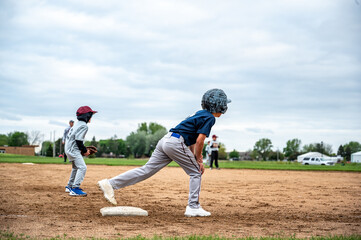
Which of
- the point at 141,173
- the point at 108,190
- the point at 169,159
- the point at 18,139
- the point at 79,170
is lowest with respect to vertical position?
the point at 108,190

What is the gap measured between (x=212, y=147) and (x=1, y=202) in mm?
15053

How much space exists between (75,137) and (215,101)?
→ 12.3 feet

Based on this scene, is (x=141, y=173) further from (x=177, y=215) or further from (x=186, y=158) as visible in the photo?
(x=177, y=215)

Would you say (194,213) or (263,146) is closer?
(194,213)

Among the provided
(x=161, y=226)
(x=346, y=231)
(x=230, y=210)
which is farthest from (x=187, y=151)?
(x=346, y=231)

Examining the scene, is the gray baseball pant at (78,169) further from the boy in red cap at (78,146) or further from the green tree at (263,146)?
the green tree at (263,146)

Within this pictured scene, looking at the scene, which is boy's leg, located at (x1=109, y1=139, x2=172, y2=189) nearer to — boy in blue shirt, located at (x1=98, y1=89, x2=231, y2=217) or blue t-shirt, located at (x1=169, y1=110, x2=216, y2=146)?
boy in blue shirt, located at (x1=98, y1=89, x2=231, y2=217)

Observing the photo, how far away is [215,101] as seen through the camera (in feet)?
18.1

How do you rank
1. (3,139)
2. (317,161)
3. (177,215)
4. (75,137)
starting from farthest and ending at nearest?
(3,139), (317,161), (75,137), (177,215)

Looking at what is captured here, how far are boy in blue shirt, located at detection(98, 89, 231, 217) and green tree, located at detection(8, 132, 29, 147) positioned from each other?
389ft

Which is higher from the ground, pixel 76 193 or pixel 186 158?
pixel 186 158

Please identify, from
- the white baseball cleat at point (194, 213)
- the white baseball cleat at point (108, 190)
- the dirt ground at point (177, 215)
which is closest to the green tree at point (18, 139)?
the dirt ground at point (177, 215)

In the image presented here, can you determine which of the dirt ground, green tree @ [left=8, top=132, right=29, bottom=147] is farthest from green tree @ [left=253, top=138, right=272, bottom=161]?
the dirt ground

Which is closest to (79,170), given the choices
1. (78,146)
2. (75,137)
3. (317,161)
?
(78,146)
